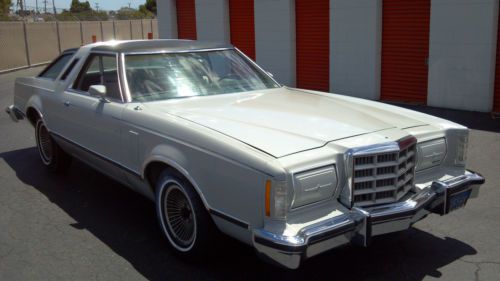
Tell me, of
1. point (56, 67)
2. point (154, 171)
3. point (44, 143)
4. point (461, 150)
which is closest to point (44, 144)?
point (44, 143)

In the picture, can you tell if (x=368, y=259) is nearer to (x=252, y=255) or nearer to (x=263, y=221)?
(x=252, y=255)

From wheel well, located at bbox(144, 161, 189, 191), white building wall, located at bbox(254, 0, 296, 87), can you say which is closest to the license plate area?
wheel well, located at bbox(144, 161, 189, 191)

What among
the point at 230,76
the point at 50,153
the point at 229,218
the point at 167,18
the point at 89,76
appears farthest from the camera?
the point at 167,18

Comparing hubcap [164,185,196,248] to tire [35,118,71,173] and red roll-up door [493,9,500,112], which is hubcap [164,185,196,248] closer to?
tire [35,118,71,173]

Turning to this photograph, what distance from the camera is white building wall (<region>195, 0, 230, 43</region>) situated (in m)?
15.4

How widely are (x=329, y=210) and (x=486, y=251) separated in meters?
1.62

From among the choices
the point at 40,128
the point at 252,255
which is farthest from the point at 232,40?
the point at 252,255

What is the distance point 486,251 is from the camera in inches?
170

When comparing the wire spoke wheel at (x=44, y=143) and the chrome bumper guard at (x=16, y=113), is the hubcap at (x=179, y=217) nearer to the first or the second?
the wire spoke wheel at (x=44, y=143)

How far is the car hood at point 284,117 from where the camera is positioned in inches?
146

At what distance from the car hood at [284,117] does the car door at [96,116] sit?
1.46ft

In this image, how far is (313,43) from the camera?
1324cm

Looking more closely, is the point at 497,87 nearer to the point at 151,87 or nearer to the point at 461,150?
the point at 461,150

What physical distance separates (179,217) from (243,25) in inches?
451
